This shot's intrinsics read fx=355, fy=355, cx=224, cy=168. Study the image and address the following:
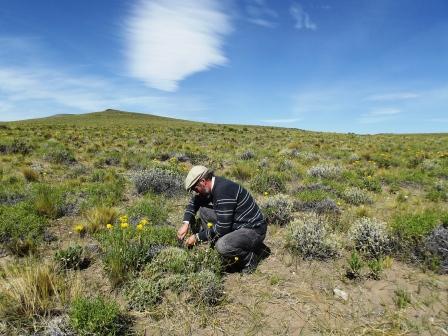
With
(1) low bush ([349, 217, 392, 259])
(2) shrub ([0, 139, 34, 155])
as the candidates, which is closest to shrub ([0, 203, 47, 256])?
(1) low bush ([349, 217, 392, 259])

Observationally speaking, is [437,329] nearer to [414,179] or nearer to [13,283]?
[13,283]

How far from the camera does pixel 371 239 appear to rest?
18.4ft

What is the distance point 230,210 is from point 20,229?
3544 mm

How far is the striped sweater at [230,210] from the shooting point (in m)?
5.13

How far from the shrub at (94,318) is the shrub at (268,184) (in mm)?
6252

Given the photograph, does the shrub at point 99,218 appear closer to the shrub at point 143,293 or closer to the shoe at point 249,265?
the shrub at point 143,293

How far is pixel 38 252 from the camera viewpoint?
551cm

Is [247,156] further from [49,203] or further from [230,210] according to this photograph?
[230,210]

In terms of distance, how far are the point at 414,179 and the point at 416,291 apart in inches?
286

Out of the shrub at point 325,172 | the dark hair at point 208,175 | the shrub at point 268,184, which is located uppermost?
the dark hair at point 208,175

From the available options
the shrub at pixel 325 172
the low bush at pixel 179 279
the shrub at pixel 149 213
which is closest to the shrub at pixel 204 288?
the low bush at pixel 179 279

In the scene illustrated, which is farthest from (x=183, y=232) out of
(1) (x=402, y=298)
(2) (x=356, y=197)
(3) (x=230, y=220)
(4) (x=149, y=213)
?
(2) (x=356, y=197)

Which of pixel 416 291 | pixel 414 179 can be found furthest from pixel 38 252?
pixel 414 179

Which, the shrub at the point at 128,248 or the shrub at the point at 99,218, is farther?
the shrub at the point at 99,218
